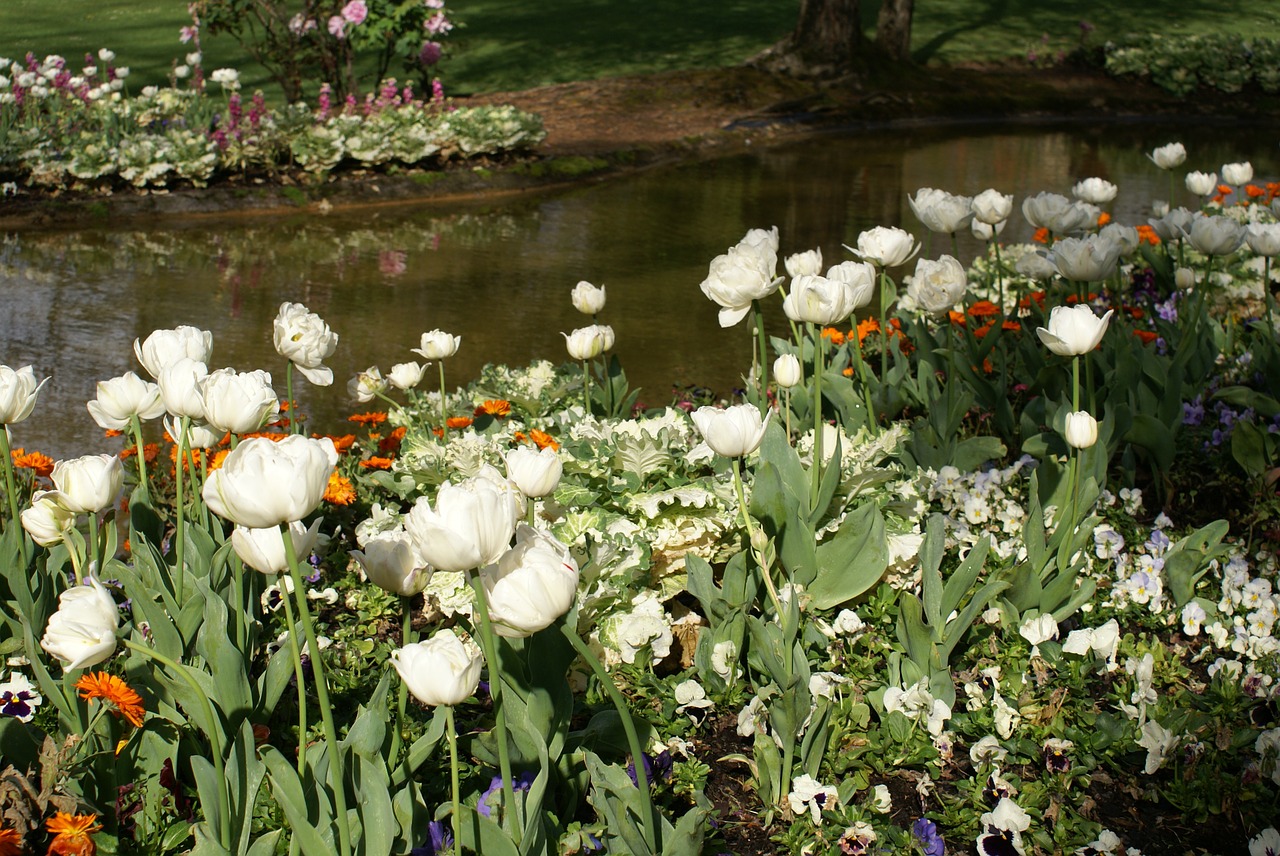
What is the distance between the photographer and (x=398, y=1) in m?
10.8

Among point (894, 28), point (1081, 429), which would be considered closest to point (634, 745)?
point (1081, 429)

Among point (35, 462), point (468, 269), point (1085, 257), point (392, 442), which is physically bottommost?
point (468, 269)

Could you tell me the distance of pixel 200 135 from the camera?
8820 millimetres

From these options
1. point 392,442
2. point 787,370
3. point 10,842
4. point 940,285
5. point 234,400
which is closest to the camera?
point 10,842

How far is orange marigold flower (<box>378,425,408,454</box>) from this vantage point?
371cm

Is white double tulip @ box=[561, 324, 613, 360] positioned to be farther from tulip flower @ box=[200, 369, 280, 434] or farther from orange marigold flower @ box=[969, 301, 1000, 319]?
orange marigold flower @ box=[969, 301, 1000, 319]

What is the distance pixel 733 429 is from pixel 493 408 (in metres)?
1.78

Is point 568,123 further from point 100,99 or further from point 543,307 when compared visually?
point 543,307

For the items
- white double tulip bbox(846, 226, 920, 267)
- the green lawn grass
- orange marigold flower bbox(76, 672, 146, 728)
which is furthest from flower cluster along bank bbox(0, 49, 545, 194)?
orange marigold flower bbox(76, 672, 146, 728)

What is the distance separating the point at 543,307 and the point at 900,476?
327 centimetres

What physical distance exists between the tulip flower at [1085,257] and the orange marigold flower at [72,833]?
275cm

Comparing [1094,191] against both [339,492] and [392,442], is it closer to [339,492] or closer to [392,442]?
[392,442]

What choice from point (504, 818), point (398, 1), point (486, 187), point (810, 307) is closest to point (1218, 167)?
point (486, 187)

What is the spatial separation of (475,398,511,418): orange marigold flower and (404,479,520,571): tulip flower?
2246mm
